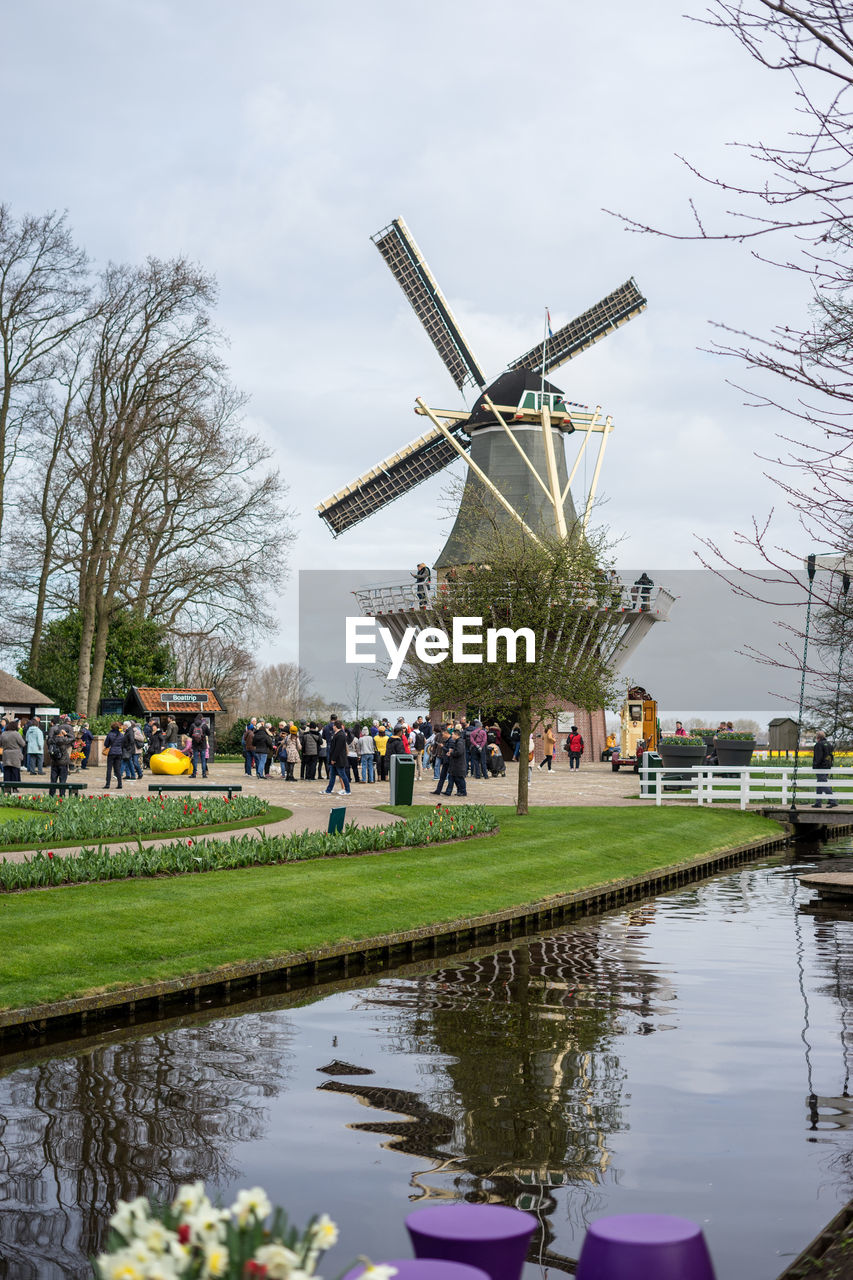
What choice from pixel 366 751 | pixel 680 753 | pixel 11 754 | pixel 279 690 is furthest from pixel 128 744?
pixel 279 690

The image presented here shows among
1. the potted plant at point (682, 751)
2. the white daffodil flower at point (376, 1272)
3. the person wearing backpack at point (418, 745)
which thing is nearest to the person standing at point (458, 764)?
the person wearing backpack at point (418, 745)

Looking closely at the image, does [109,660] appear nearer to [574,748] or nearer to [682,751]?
[574,748]

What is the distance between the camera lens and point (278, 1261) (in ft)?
9.04

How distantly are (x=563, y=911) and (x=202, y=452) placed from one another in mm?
28889

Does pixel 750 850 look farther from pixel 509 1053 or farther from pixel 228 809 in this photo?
pixel 509 1053

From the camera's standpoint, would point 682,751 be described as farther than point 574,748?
No

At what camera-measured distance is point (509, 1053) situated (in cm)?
901

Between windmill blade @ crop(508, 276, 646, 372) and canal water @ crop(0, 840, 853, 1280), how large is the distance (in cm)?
4509

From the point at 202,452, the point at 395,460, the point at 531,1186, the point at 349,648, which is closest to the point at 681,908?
the point at 531,1186

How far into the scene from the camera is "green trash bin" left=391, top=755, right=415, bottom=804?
1017 inches

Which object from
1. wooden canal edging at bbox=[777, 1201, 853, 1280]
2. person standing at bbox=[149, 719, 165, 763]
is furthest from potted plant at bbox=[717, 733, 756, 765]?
wooden canal edging at bbox=[777, 1201, 853, 1280]

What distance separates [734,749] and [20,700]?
23.7 meters

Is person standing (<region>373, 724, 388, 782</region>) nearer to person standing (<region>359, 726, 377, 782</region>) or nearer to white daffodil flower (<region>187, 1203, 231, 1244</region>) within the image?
person standing (<region>359, 726, 377, 782</region>)

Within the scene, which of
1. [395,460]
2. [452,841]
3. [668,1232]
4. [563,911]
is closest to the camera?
[668,1232]
